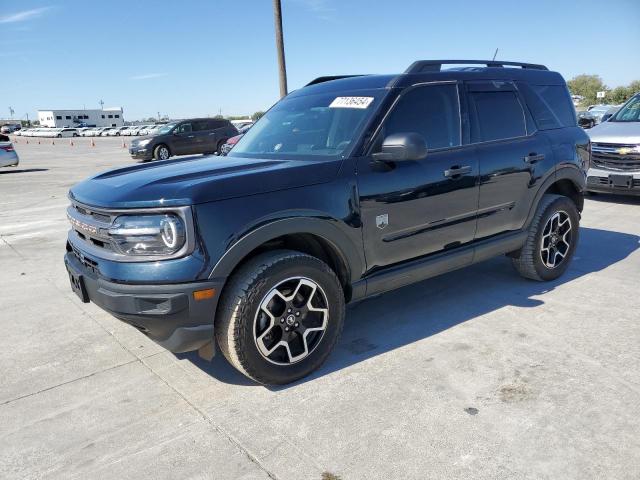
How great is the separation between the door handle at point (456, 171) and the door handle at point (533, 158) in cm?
80

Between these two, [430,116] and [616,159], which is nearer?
[430,116]

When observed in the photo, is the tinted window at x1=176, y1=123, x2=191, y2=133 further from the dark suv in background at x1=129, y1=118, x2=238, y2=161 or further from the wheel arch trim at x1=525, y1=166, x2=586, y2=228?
the wheel arch trim at x1=525, y1=166, x2=586, y2=228

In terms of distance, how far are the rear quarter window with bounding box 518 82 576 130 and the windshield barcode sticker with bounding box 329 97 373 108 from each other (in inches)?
67.9

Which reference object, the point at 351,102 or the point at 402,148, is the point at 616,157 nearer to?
the point at 351,102

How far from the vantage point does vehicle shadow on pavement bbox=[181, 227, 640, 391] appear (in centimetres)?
348

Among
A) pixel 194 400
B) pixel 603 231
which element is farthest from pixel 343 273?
pixel 603 231

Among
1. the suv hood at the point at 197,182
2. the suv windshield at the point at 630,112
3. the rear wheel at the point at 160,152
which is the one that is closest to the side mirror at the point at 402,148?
the suv hood at the point at 197,182

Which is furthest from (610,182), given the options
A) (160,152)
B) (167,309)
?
(160,152)

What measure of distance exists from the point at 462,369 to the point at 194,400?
1.66 metres

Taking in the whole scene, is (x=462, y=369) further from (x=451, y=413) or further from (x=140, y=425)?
(x=140, y=425)

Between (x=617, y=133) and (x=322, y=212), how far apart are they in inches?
288

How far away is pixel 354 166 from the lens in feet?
10.7

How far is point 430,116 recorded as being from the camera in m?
3.79

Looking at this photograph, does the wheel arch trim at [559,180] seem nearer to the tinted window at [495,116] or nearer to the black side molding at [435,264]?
the black side molding at [435,264]
